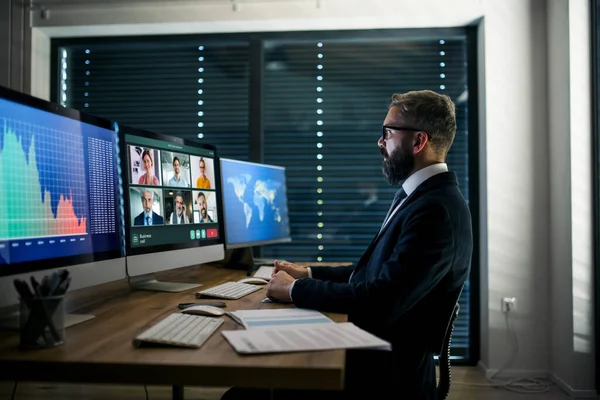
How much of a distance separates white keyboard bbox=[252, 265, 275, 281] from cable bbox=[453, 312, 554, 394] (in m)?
1.37

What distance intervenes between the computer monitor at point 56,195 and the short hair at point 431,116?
981mm

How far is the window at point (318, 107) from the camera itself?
10.6 ft

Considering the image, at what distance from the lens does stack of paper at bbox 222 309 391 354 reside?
95 centimetres

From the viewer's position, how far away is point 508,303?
288cm

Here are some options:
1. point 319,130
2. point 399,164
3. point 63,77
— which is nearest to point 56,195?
point 399,164

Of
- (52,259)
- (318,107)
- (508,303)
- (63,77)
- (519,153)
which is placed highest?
(63,77)

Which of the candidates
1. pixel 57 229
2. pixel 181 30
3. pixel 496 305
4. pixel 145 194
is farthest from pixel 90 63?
pixel 496 305

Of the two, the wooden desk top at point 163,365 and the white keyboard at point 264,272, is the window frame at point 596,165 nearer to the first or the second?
the white keyboard at point 264,272

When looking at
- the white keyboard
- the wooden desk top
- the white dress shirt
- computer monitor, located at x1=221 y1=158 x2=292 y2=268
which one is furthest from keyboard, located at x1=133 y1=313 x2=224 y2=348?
computer monitor, located at x1=221 y1=158 x2=292 y2=268

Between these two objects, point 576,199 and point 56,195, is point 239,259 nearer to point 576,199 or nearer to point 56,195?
point 56,195

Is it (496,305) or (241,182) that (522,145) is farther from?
(241,182)

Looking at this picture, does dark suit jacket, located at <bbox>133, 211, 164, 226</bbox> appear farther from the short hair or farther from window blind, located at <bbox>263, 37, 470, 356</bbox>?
window blind, located at <bbox>263, 37, 470, 356</bbox>

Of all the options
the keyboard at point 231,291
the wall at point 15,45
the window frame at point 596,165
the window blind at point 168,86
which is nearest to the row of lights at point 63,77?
the window blind at point 168,86

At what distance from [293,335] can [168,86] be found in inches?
108
